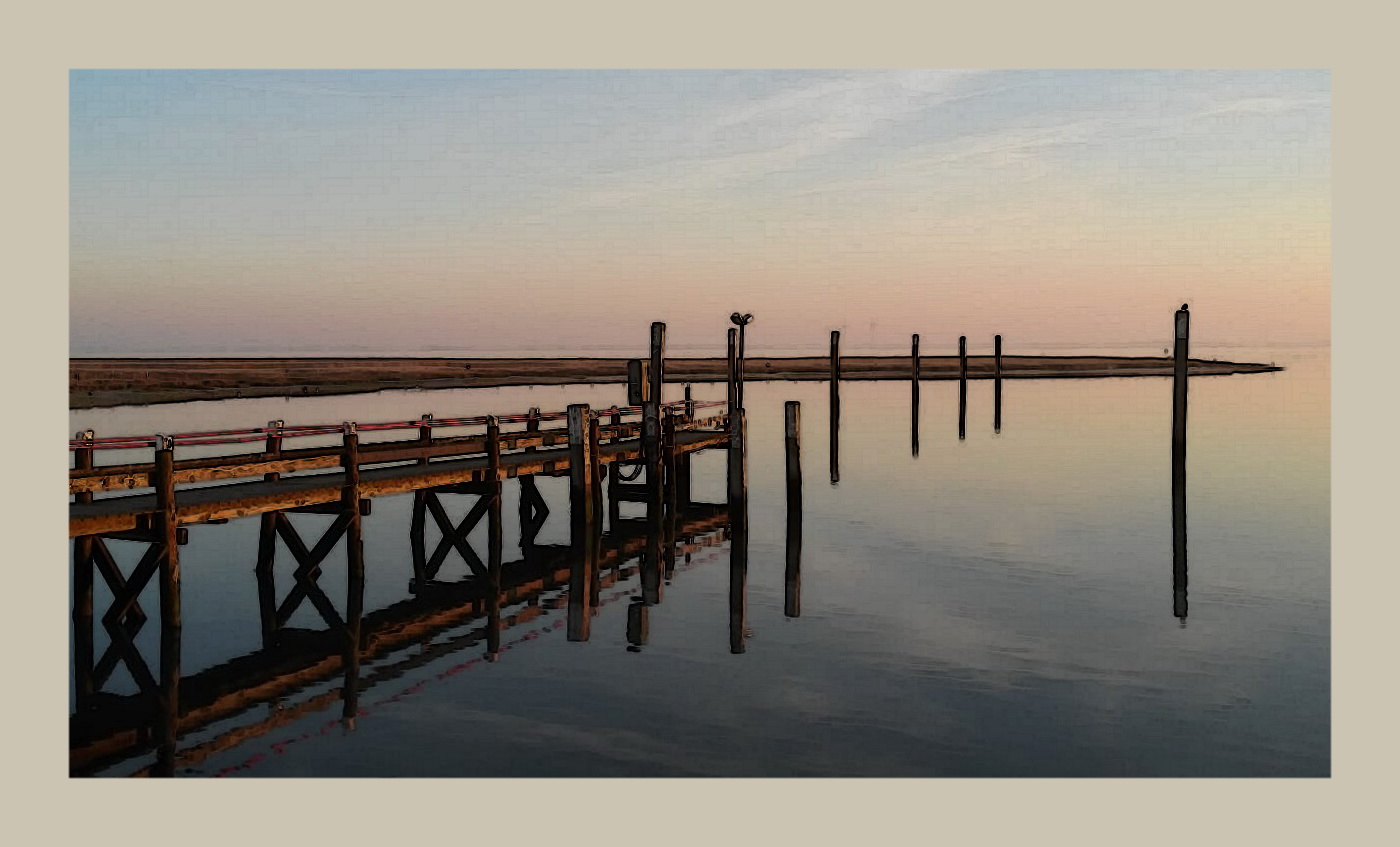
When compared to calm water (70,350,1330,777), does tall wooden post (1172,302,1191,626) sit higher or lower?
higher

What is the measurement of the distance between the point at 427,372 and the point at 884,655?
288 feet

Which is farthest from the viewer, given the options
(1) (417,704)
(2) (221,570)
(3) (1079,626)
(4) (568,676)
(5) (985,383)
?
(5) (985,383)

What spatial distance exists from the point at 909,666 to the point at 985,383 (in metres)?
102

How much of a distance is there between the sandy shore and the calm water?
142 ft

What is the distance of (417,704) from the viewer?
1545cm

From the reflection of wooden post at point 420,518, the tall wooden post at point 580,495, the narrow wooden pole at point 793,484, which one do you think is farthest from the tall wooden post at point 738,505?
the reflection of wooden post at point 420,518

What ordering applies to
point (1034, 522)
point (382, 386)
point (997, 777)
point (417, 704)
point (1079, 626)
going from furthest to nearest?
point (382, 386) → point (1034, 522) → point (1079, 626) → point (417, 704) → point (997, 777)

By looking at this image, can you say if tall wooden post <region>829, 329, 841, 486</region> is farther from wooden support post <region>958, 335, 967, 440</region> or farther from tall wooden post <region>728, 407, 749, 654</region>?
tall wooden post <region>728, 407, 749, 654</region>

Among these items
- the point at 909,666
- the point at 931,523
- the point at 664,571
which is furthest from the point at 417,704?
the point at 931,523

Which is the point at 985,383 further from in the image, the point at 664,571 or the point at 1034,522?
the point at 664,571

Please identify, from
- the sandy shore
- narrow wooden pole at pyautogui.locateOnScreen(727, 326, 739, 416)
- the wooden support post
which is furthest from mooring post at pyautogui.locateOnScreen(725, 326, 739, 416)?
the sandy shore

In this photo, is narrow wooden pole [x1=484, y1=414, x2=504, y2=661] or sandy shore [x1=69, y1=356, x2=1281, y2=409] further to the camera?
sandy shore [x1=69, y1=356, x2=1281, y2=409]

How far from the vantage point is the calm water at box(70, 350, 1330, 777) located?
13.7 m

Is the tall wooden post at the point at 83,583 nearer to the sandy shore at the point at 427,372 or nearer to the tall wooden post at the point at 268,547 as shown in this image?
the tall wooden post at the point at 268,547
